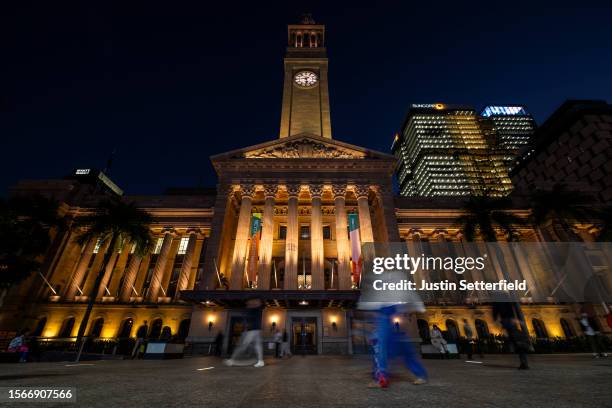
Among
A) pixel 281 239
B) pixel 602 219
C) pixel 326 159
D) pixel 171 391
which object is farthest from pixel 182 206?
pixel 602 219

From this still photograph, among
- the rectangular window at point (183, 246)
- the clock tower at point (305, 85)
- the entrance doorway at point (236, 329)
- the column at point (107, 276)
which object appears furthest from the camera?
the clock tower at point (305, 85)

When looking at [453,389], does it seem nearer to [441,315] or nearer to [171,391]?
[171,391]

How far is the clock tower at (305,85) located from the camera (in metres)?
42.2

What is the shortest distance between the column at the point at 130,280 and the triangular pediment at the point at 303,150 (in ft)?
50.3

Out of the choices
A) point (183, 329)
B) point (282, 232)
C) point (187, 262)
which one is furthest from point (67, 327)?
point (282, 232)

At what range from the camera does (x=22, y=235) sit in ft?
84.1

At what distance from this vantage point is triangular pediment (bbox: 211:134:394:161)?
3234cm

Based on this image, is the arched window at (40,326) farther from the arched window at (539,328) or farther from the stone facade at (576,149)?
the stone facade at (576,149)

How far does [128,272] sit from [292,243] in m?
19.3

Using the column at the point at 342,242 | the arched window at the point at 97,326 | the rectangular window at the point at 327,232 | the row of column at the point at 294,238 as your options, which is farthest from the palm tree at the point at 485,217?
the arched window at the point at 97,326

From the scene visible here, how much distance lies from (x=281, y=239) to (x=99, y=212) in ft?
63.3

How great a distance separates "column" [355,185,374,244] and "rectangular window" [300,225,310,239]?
8863mm

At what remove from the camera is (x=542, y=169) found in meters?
64.1

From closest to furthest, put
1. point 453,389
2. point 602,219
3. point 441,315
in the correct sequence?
point 453,389 < point 441,315 < point 602,219
